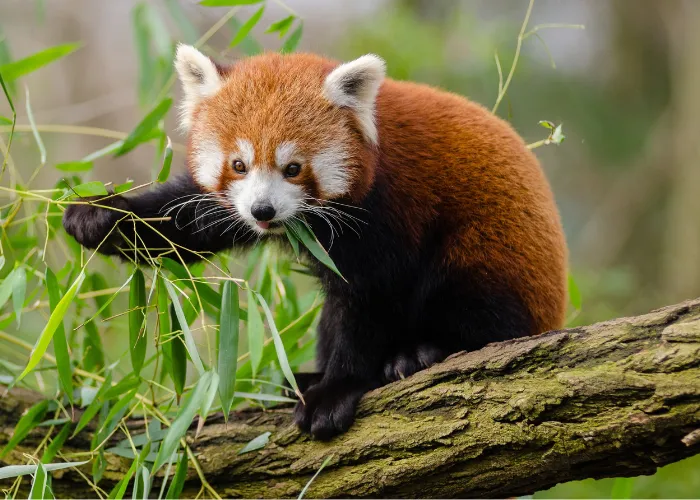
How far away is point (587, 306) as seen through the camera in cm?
578

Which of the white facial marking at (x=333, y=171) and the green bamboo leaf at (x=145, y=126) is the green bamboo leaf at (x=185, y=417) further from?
the green bamboo leaf at (x=145, y=126)

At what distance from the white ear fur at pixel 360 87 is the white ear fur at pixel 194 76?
1.50ft

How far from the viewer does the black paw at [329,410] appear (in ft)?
9.18

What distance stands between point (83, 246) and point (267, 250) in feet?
2.66

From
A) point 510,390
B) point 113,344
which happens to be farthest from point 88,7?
point 510,390

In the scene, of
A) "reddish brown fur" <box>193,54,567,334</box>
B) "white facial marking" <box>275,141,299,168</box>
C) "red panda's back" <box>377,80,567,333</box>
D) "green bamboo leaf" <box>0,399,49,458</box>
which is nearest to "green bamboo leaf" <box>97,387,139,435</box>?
"green bamboo leaf" <box>0,399,49,458</box>

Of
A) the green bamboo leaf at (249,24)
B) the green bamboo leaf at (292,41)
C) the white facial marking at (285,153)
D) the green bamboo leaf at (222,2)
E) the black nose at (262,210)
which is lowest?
the black nose at (262,210)

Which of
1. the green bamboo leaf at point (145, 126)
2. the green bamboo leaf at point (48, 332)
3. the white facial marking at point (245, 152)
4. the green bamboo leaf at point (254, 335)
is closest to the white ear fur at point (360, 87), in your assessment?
the white facial marking at point (245, 152)

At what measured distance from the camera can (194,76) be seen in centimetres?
309

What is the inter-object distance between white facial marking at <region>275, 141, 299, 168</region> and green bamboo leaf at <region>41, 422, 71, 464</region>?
135 cm

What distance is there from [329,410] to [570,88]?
5.77m

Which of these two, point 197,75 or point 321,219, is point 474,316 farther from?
point 197,75

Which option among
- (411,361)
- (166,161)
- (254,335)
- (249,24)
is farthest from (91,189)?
(411,361)

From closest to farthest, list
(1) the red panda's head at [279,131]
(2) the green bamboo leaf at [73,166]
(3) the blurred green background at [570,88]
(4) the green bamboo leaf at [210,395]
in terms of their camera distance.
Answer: (4) the green bamboo leaf at [210,395] < (1) the red panda's head at [279,131] < (2) the green bamboo leaf at [73,166] < (3) the blurred green background at [570,88]
